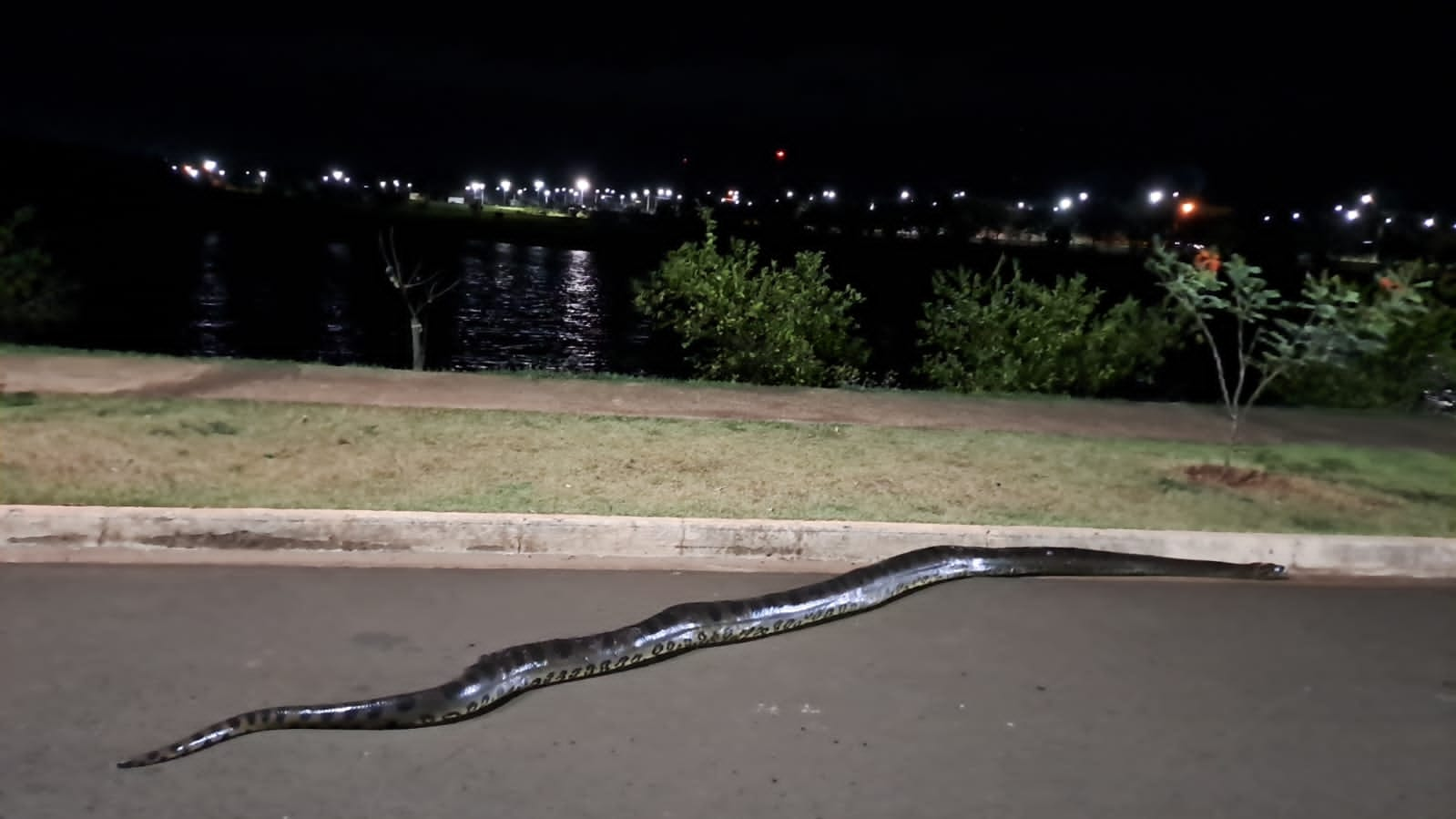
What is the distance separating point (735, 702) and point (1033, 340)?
10524 mm

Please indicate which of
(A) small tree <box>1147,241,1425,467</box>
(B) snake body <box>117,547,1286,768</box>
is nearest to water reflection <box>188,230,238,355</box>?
(A) small tree <box>1147,241,1425,467</box>

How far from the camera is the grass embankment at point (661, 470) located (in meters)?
7.55

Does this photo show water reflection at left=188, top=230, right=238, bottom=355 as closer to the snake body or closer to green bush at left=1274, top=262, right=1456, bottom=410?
green bush at left=1274, top=262, right=1456, bottom=410

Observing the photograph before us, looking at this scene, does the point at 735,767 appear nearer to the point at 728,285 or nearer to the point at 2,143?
Result: the point at 728,285

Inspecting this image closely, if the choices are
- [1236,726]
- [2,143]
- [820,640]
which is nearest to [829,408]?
[820,640]

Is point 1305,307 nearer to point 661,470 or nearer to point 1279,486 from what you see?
point 1279,486

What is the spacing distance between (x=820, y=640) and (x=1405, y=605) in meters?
3.31

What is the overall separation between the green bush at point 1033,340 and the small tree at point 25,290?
498 inches

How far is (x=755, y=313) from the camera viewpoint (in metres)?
14.5

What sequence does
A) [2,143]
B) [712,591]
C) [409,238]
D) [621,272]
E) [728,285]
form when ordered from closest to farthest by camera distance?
[712,591], [728,285], [621,272], [409,238], [2,143]

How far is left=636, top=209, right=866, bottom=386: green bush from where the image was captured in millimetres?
14586

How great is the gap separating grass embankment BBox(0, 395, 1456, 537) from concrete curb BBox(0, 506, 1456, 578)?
321 mm

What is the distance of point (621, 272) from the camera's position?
56.1 meters

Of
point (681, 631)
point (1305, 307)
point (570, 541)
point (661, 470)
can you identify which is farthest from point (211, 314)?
point (681, 631)
